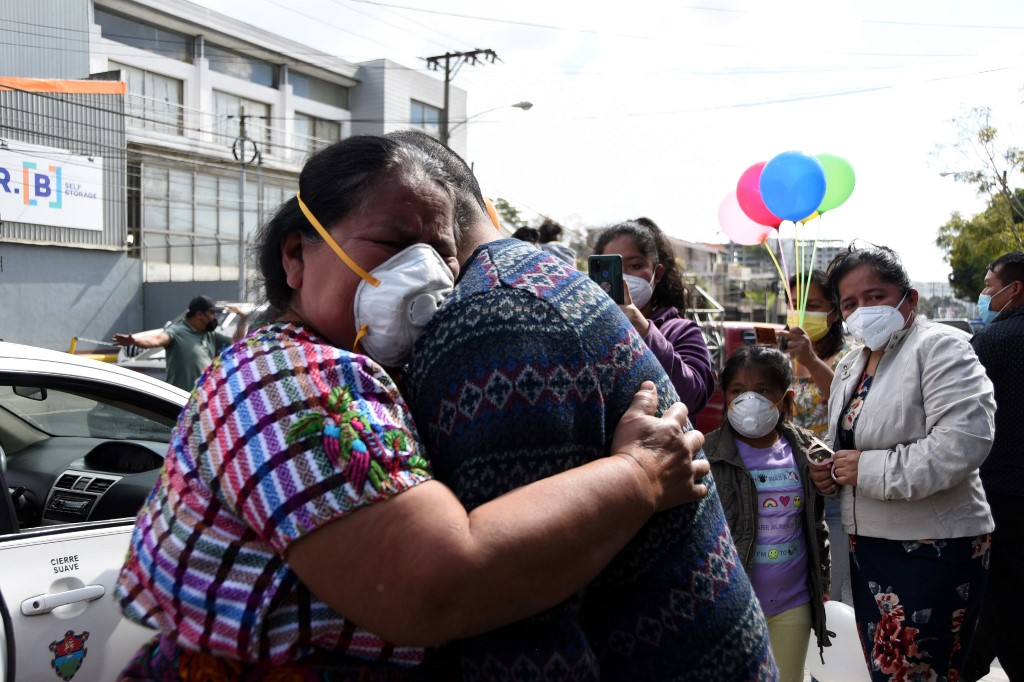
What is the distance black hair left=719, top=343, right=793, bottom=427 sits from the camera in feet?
11.0

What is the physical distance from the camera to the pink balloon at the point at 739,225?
20.7ft

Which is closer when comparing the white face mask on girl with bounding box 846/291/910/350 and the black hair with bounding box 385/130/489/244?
the black hair with bounding box 385/130/489/244

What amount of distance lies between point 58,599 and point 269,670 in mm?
1450

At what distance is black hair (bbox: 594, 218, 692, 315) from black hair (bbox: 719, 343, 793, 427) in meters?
Result: 0.32

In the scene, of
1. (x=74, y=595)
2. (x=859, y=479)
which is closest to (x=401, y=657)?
(x=74, y=595)

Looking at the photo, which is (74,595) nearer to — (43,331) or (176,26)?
(43,331)

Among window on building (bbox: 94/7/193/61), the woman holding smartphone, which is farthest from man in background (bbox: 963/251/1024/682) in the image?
window on building (bbox: 94/7/193/61)

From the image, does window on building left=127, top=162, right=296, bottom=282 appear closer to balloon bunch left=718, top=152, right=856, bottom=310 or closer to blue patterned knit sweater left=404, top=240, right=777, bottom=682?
balloon bunch left=718, top=152, right=856, bottom=310

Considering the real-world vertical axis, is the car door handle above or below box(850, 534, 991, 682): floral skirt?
above

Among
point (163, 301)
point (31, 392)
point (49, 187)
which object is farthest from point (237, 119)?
point (31, 392)

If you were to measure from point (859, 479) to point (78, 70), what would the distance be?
952 inches

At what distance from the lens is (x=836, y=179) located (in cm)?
556

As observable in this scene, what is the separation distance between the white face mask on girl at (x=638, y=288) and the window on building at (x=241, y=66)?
27.6 meters

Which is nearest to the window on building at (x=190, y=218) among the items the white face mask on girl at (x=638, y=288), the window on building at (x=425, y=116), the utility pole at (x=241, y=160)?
the utility pole at (x=241, y=160)
